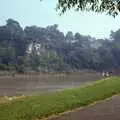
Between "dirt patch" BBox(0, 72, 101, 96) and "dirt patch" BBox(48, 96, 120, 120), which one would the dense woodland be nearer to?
"dirt patch" BBox(0, 72, 101, 96)

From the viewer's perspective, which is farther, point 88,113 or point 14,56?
point 14,56

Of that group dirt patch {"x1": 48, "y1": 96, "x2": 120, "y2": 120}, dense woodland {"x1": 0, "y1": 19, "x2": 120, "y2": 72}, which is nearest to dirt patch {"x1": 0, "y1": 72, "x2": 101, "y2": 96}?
dense woodland {"x1": 0, "y1": 19, "x2": 120, "y2": 72}

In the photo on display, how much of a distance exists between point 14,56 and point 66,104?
99752mm

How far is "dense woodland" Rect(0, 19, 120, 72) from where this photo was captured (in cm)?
11631

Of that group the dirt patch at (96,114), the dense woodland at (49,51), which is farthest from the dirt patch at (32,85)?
the dirt patch at (96,114)

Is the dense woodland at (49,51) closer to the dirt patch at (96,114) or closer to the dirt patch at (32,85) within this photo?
the dirt patch at (32,85)

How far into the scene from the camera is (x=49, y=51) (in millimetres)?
133125

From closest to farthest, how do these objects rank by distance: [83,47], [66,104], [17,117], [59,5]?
1. [59,5]
2. [17,117]
3. [66,104]
4. [83,47]

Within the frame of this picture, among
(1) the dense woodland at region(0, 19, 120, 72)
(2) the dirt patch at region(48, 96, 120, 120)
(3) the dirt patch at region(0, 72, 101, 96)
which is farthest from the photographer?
(1) the dense woodland at region(0, 19, 120, 72)

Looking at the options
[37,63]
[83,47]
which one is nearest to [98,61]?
[83,47]

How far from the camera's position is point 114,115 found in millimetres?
15227

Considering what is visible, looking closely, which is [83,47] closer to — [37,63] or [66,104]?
[37,63]

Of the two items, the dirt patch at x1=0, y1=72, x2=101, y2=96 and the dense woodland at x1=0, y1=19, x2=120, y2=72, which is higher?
the dense woodland at x1=0, y1=19, x2=120, y2=72

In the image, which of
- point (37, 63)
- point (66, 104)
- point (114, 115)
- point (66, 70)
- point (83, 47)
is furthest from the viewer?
point (83, 47)
